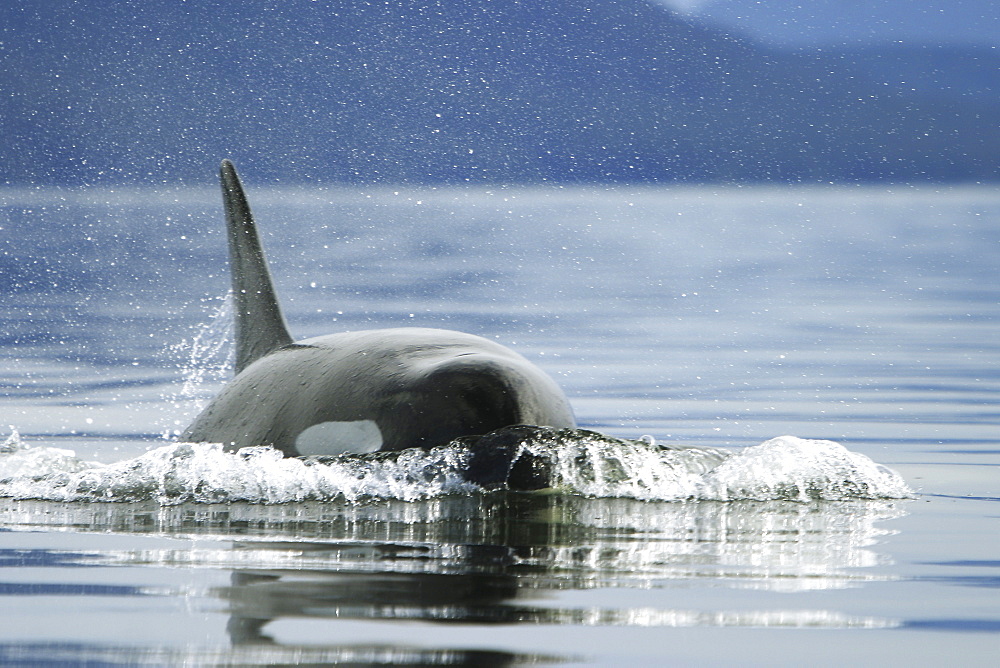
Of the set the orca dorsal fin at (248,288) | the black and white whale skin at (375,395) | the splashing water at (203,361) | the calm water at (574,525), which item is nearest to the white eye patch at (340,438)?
the black and white whale skin at (375,395)

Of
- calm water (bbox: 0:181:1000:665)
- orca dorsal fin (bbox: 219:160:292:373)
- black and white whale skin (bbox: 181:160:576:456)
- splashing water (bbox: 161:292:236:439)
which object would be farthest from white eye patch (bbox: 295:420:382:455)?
splashing water (bbox: 161:292:236:439)

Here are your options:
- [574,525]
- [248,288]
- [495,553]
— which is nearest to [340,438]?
[574,525]

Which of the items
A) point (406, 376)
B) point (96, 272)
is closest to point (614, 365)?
point (406, 376)

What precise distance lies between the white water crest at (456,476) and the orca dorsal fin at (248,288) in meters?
1.23

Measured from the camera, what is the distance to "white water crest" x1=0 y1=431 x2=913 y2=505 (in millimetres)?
8438

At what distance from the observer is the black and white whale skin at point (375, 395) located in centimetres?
863

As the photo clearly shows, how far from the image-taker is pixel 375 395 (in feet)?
29.6

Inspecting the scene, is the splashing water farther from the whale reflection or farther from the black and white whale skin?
the whale reflection

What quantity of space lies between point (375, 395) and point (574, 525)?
6.17 ft

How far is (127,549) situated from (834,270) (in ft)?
163

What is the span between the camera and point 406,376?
9000 millimetres

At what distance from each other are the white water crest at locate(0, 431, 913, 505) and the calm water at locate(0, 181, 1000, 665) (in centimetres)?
17

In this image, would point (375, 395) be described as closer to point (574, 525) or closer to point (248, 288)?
point (574, 525)

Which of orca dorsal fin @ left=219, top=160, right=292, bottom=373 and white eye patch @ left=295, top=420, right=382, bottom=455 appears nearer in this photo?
white eye patch @ left=295, top=420, right=382, bottom=455
